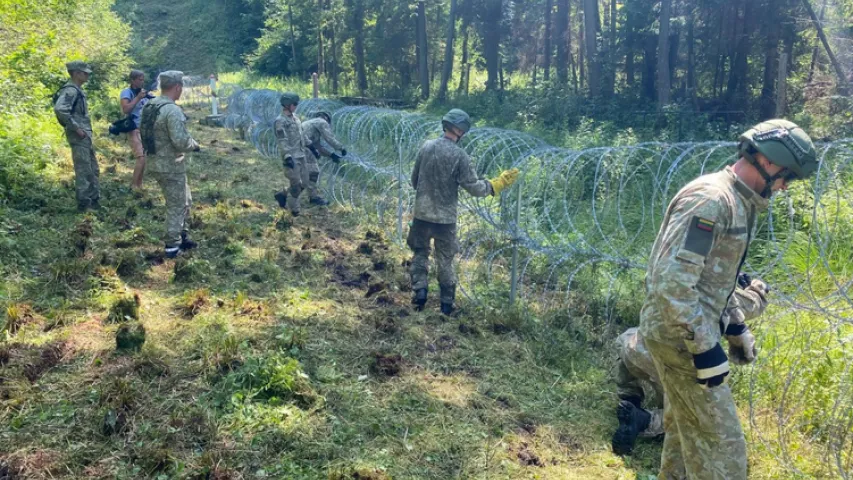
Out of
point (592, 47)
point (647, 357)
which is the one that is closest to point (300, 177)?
point (647, 357)

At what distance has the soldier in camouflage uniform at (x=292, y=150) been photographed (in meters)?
8.55

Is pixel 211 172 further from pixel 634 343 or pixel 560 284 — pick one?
pixel 634 343

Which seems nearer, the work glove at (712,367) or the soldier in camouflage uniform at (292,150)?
the work glove at (712,367)

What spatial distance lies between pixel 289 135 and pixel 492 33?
15.4m

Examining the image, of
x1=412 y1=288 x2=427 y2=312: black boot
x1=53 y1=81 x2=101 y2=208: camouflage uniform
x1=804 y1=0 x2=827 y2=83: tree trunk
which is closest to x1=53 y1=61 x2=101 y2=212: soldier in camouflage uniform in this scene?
x1=53 y1=81 x2=101 y2=208: camouflage uniform

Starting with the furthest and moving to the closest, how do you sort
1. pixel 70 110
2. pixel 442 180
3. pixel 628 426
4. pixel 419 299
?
pixel 70 110 < pixel 419 299 < pixel 442 180 < pixel 628 426

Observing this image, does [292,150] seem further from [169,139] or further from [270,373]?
[270,373]

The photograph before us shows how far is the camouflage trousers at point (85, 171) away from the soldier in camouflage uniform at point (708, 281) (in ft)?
24.4

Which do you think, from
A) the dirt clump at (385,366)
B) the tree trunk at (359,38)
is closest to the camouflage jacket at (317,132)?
the dirt clump at (385,366)

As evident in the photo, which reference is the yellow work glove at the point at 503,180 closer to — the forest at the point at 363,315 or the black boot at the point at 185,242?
the forest at the point at 363,315

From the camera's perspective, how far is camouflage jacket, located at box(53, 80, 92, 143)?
722 centimetres

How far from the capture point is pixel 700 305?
102 inches

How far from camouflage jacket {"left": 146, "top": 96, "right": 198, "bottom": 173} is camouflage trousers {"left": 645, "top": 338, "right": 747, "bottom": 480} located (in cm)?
536

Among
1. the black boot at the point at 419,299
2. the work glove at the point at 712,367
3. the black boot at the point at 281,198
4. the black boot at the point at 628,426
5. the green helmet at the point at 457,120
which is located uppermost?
the green helmet at the point at 457,120
